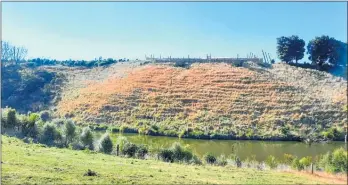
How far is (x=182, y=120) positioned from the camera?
52.0 meters

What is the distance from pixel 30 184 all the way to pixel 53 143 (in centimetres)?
1450

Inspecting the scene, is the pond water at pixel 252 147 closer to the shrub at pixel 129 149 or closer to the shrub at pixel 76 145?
the shrub at pixel 76 145

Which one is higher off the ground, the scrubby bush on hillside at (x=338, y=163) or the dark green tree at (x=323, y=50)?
the dark green tree at (x=323, y=50)

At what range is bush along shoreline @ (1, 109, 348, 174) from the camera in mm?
21453

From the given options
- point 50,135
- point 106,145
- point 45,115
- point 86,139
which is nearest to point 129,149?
point 106,145

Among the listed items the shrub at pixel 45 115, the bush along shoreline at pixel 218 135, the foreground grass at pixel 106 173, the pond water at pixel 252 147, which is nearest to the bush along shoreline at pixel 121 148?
the foreground grass at pixel 106 173

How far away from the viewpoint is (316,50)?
64.6 meters

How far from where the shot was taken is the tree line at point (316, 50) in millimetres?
59469

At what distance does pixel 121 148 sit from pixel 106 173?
30.0 feet

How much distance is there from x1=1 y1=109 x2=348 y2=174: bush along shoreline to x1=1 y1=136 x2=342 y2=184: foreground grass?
3250 millimetres

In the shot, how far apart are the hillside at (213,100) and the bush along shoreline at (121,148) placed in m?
19.6

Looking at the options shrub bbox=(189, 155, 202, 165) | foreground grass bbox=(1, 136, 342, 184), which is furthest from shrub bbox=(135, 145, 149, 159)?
foreground grass bbox=(1, 136, 342, 184)

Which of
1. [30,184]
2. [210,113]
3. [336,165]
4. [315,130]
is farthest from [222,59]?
[30,184]

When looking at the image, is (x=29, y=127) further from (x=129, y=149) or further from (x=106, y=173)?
(x=106, y=173)
